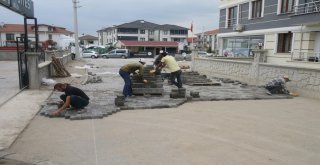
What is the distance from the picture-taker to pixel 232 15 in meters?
28.5

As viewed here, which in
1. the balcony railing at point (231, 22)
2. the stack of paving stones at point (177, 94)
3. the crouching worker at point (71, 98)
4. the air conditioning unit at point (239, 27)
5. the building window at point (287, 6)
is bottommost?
the stack of paving stones at point (177, 94)

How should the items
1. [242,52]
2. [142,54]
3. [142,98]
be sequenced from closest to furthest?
[142,98], [242,52], [142,54]

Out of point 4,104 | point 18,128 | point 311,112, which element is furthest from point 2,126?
point 311,112

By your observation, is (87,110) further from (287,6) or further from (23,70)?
(287,6)

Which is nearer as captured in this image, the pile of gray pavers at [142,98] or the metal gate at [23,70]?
the pile of gray pavers at [142,98]

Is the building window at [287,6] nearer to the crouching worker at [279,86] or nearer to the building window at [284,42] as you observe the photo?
the building window at [284,42]

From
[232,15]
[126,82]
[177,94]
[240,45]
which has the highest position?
[232,15]

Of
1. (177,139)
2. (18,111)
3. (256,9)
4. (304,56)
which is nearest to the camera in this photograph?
(177,139)

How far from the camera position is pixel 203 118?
25.4 ft

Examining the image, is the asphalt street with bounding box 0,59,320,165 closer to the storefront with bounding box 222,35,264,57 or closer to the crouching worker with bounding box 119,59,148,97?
the crouching worker with bounding box 119,59,148,97

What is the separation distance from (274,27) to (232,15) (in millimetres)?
7367

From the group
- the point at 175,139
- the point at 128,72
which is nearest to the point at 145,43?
the point at 128,72

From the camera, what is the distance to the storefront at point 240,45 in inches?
968

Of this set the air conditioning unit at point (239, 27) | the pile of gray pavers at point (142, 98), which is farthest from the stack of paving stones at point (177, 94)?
the air conditioning unit at point (239, 27)
